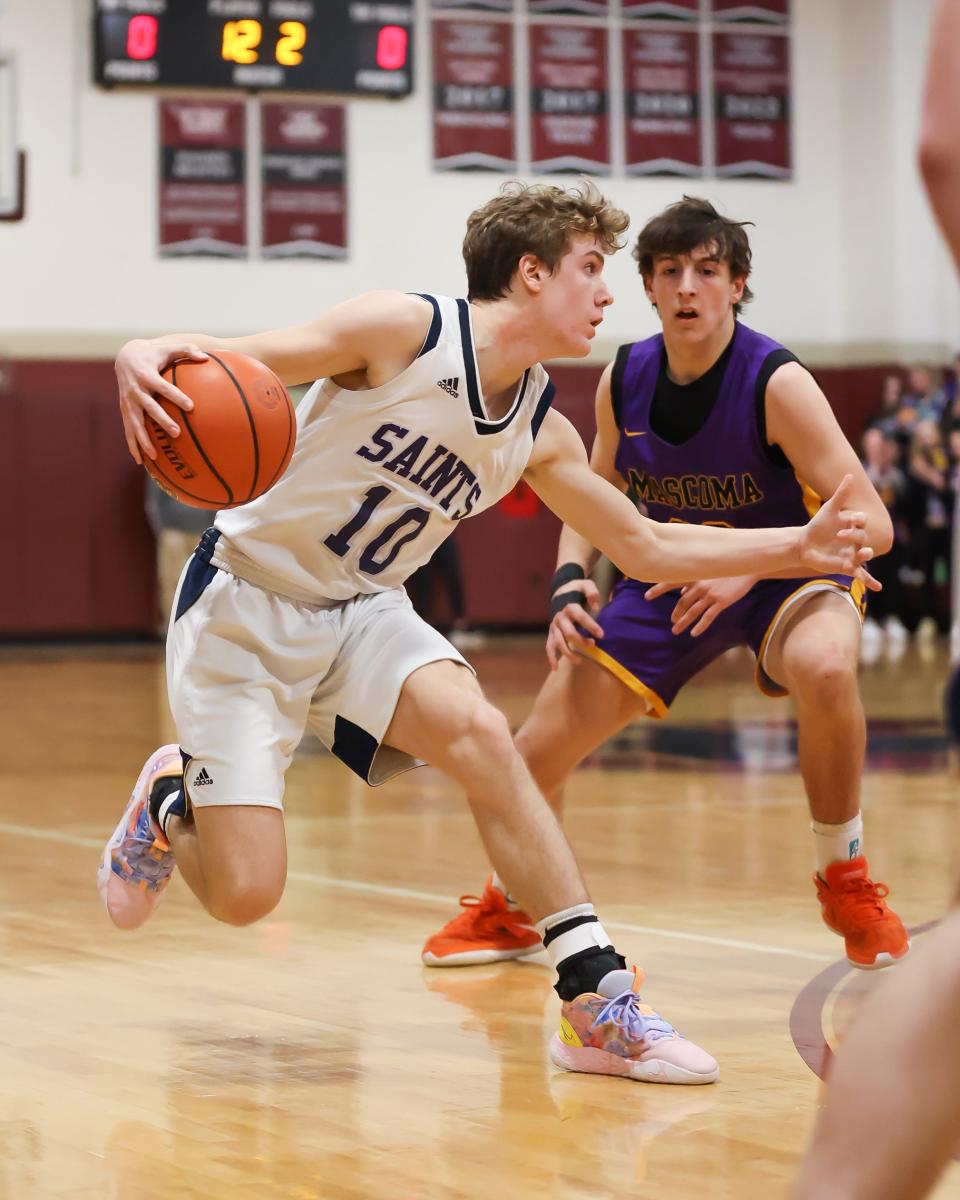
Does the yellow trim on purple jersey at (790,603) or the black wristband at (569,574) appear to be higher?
the black wristband at (569,574)

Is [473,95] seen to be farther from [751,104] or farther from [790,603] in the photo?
[790,603]

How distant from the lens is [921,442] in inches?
623

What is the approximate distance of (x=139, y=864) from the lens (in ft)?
13.2

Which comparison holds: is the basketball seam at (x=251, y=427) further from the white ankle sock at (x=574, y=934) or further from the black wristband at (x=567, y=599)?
the black wristband at (x=567, y=599)

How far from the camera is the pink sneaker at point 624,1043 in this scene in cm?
331

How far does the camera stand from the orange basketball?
3344mm

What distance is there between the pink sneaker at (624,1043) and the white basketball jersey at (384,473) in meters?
0.93

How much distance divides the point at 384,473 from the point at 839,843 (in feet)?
4.41

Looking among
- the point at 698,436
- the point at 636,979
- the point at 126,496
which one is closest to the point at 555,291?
the point at 698,436

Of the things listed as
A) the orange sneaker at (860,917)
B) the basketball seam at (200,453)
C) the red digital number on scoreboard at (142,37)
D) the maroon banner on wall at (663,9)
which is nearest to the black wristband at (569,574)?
the orange sneaker at (860,917)

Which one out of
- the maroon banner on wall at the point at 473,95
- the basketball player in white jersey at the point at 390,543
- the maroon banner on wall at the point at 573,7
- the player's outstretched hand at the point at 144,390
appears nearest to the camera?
the player's outstretched hand at the point at 144,390

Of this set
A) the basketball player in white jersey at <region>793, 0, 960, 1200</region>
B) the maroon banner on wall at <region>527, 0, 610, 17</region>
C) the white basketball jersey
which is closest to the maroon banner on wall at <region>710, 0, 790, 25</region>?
the maroon banner on wall at <region>527, 0, 610, 17</region>

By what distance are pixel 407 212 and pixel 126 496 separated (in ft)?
11.1

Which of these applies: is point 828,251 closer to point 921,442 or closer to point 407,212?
point 921,442
